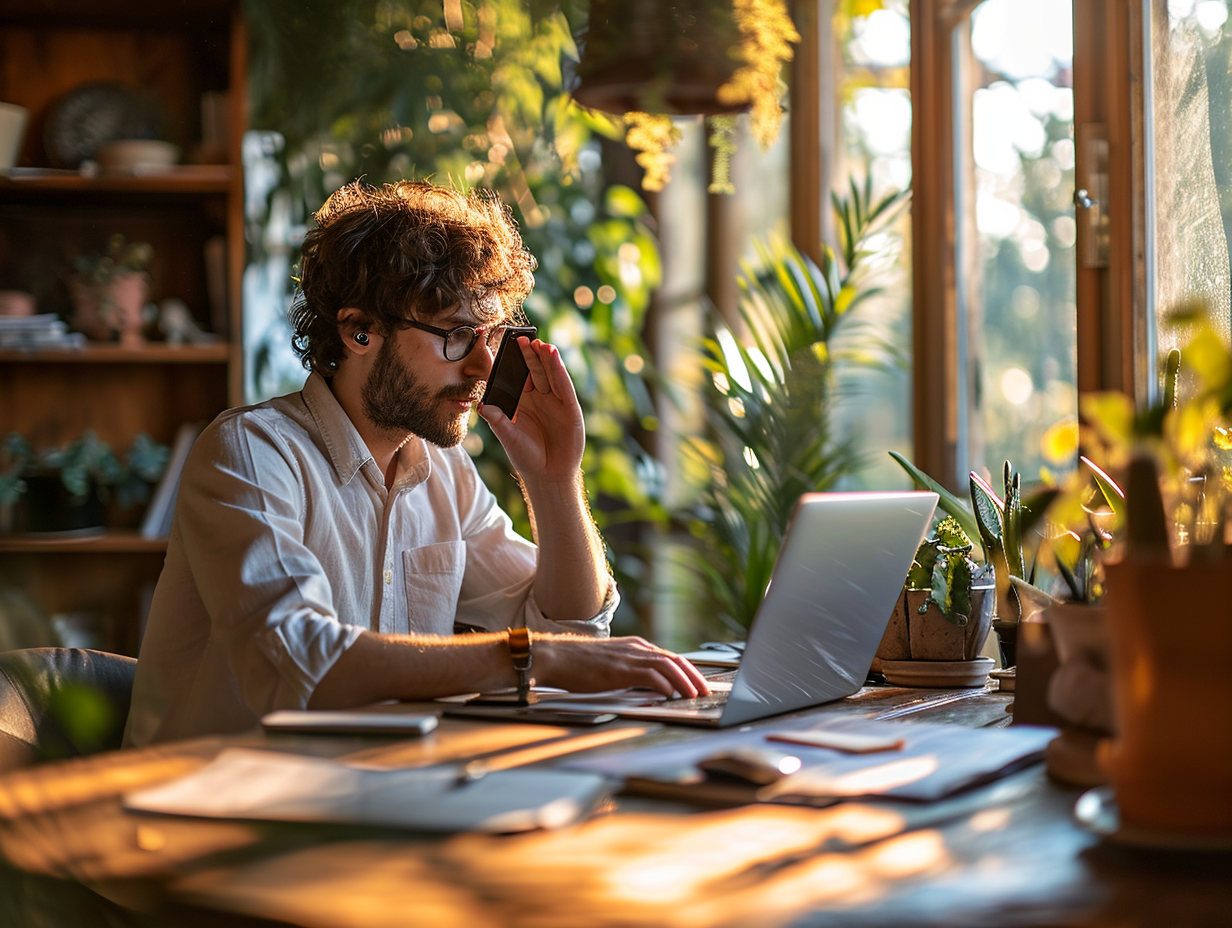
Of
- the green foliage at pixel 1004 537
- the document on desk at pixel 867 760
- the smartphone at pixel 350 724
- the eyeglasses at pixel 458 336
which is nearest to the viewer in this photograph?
the document on desk at pixel 867 760

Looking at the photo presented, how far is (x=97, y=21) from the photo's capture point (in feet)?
11.5

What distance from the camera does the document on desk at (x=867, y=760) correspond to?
94cm

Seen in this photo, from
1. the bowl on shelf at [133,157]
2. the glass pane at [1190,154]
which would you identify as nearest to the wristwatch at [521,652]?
the glass pane at [1190,154]

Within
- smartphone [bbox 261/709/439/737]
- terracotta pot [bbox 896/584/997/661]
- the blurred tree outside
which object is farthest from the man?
the blurred tree outside

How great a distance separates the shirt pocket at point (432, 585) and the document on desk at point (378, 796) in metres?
0.96

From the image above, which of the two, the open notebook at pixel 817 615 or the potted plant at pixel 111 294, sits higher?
the potted plant at pixel 111 294

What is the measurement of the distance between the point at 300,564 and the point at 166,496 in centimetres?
203

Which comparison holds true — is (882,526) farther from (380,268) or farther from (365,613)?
(380,268)

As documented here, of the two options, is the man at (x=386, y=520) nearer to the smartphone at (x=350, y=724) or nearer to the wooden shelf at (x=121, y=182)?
the smartphone at (x=350, y=724)

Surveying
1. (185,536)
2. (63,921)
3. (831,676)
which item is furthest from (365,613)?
(63,921)

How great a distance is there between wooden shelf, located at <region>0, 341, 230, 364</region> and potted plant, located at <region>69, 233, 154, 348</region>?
4cm

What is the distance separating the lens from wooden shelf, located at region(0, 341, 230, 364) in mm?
3299

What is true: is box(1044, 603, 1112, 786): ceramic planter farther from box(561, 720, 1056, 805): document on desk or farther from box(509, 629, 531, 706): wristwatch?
box(509, 629, 531, 706): wristwatch

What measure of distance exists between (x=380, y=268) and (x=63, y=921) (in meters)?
1.67
